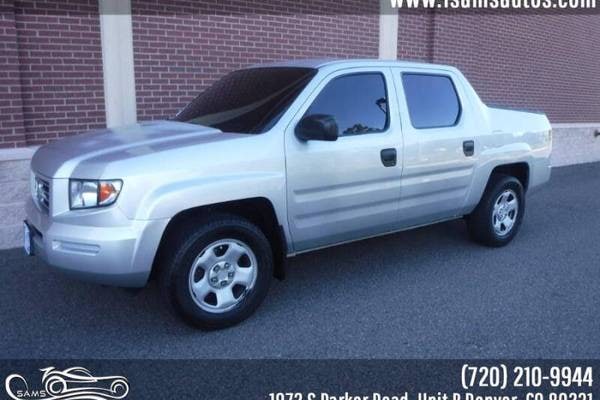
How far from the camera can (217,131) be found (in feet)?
13.3

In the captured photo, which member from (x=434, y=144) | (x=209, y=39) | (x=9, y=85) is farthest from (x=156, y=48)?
(x=434, y=144)

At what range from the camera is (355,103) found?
14.7ft

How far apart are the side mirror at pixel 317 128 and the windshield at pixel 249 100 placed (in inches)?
8.5

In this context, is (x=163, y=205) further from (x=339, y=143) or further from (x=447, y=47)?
(x=447, y=47)

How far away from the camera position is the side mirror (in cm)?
382

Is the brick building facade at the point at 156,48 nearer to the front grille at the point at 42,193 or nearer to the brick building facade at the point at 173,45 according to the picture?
the brick building facade at the point at 173,45

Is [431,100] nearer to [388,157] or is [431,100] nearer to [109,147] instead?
[388,157]

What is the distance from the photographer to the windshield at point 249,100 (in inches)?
161

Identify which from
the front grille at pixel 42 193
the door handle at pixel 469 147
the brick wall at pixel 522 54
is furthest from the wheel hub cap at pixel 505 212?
the brick wall at pixel 522 54

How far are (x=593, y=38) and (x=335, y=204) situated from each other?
43.9ft

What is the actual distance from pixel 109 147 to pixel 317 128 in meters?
1.41

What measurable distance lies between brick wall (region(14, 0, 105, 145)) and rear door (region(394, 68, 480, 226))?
361 centimetres

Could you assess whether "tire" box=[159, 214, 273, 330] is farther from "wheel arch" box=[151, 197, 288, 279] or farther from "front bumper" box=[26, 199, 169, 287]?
"front bumper" box=[26, 199, 169, 287]

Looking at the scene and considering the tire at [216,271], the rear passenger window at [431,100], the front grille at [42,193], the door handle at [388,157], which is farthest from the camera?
the rear passenger window at [431,100]
